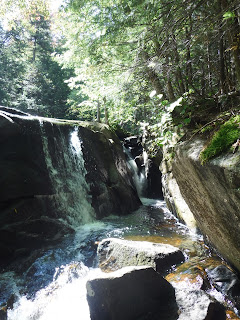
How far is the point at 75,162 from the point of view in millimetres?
10820

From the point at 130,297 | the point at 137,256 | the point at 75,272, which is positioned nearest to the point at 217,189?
the point at 130,297

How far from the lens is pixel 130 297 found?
342 cm

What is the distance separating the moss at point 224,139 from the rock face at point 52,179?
6632 mm

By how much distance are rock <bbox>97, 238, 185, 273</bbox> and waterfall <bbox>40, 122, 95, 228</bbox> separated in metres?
4.29

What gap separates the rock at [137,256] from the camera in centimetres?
468

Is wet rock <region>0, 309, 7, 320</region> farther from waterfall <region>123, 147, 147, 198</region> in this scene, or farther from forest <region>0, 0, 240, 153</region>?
waterfall <region>123, 147, 147, 198</region>

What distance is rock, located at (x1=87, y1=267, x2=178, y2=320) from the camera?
332cm

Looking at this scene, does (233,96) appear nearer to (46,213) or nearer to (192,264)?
(192,264)

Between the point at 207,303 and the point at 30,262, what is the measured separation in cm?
510

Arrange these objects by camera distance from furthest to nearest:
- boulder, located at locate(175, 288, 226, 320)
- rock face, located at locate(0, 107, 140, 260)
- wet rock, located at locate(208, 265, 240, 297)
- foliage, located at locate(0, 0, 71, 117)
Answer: foliage, located at locate(0, 0, 71, 117) < rock face, located at locate(0, 107, 140, 260) < wet rock, located at locate(208, 265, 240, 297) < boulder, located at locate(175, 288, 226, 320)

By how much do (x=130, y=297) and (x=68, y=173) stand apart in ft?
24.9

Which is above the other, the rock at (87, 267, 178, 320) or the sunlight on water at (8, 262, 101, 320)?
the rock at (87, 267, 178, 320)

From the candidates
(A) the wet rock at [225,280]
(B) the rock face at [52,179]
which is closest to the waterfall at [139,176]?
(B) the rock face at [52,179]

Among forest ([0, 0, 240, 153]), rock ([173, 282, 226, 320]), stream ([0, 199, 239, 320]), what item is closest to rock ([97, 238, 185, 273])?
stream ([0, 199, 239, 320])
